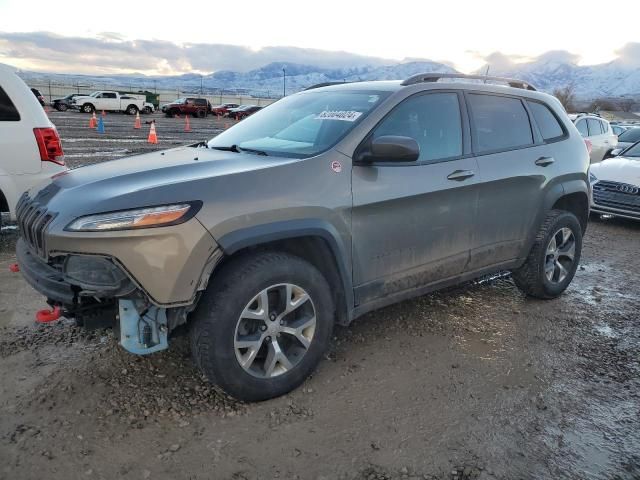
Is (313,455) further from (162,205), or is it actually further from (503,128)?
(503,128)

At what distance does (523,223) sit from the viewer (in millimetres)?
4188

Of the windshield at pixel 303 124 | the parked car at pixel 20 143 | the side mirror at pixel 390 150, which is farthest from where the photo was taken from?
the parked car at pixel 20 143

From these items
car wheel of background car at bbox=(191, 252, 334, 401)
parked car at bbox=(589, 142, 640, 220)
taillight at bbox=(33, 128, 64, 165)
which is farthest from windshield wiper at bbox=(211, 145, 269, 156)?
parked car at bbox=(589, 142, 640, 220)

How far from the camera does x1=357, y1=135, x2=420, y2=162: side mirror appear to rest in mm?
3023

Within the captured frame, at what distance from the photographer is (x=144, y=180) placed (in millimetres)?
2764

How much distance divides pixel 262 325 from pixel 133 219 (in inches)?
35.5

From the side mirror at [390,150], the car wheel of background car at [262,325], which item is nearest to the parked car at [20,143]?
the car wheel of background car at [262,325]

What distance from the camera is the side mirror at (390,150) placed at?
3.02 m

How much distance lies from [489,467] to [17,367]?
2.79 meters

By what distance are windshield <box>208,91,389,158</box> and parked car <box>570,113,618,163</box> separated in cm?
1032

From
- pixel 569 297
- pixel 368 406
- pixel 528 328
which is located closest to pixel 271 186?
pixel 368 406

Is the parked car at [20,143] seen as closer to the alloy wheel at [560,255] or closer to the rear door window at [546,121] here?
the rear door window at [546,121]

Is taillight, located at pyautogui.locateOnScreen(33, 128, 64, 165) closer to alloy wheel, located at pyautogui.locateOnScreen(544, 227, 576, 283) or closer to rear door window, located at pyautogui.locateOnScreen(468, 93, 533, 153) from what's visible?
→ rear door window, located at pyautogui.locateOnScreen(468, 93, 533, 153)

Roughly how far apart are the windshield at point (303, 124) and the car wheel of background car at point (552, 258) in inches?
79.2
